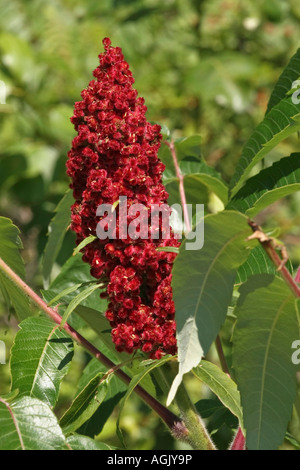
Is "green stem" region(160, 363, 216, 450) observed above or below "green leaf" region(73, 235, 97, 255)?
below

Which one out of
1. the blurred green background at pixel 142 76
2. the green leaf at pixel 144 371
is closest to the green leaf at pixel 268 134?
the green leaf at pixel 144 371

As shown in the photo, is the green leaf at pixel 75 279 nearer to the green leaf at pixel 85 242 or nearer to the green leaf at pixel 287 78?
the green leaf at pixel 85 242

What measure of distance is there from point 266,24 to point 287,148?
2.23 ft

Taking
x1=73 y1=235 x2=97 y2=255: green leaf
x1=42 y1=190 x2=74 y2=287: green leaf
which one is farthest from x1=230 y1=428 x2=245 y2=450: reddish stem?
x1=42 y1=190 x2=74 y2=287: green leaf

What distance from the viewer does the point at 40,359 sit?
120 cm

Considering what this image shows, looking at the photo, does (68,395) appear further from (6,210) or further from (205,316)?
(205,316)

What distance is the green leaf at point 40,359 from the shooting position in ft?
3.85

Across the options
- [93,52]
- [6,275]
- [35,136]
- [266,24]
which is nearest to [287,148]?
[266,24]

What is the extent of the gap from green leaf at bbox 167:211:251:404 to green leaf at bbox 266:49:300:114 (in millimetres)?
431

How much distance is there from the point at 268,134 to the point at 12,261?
0.52 m

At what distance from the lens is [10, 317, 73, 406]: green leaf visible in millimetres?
1173

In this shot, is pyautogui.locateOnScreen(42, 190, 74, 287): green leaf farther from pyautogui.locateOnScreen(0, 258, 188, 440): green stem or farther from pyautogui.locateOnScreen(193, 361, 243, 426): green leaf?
pyautogui.locateOnScreen(193, 361, 243, 426): green leaf

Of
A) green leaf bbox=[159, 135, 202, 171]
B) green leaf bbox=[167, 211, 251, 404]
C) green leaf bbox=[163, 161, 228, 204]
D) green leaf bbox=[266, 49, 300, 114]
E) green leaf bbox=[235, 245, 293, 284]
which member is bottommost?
green leaf bbox=[167, 211, 251, 404]

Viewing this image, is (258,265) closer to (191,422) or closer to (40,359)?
(191,422)
